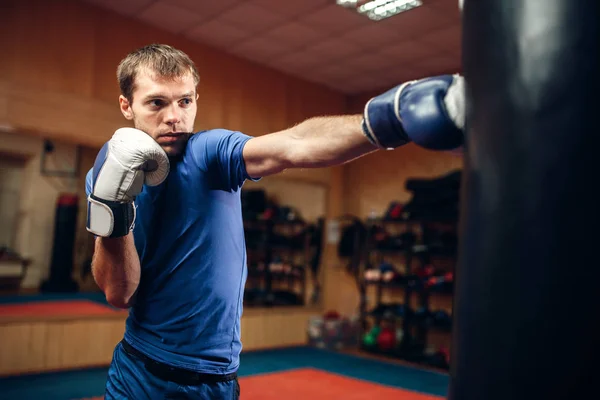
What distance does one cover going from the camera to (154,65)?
1535mm

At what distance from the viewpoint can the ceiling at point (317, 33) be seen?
5.12 meters

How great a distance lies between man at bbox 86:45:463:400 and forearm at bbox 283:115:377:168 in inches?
6.8

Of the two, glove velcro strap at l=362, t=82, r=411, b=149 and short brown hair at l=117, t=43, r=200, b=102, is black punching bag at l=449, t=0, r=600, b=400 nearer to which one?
glove velcro strap at l=362, t=82, r=411, b=149

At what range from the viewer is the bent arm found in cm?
95

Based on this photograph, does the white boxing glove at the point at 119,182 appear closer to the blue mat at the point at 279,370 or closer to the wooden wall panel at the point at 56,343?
the blue mat at the point at 279,370

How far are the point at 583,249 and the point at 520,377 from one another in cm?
15

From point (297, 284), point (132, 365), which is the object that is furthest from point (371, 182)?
point (132, 365)

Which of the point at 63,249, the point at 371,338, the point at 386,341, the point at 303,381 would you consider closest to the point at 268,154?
the point at 303,381

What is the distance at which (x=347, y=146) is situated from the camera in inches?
37.7

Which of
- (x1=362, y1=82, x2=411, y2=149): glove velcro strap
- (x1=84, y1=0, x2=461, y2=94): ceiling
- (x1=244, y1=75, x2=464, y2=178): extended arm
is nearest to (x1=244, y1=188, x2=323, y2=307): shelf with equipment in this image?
(x1=84, y1=0, x2=461, y2=94): ceiling

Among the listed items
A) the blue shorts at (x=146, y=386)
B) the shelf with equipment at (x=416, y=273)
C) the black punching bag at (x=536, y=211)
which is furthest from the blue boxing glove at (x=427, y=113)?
the shelf with equipment at (x=416, y=273)

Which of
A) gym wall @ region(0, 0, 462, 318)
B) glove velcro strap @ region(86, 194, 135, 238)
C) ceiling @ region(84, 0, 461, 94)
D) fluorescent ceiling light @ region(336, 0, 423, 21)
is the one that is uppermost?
fluorescent ceiling light @ region(336, 0, 423, 21)

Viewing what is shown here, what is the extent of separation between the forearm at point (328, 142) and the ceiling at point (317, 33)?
4.25 metres

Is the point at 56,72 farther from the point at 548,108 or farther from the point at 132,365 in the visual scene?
the point at 548,108
